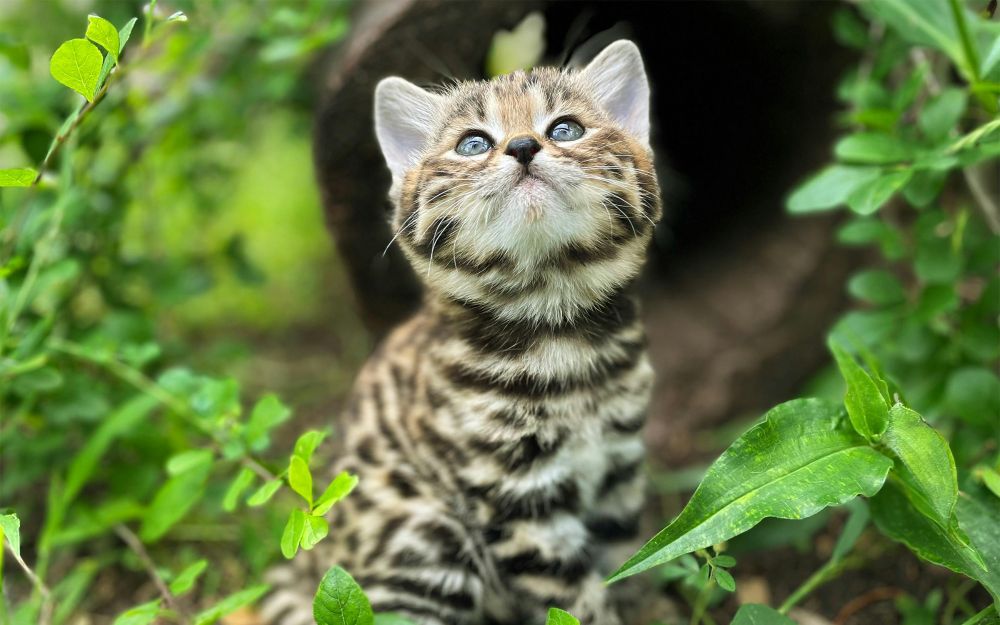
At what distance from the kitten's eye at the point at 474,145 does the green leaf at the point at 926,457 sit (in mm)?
1428

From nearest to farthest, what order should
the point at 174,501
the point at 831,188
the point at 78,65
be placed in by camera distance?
1. the point at 78,65
2. the point at 831,188
3. the point at 174,501

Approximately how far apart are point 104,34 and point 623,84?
5.34 feet

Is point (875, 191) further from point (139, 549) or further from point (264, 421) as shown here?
point (139, 549)

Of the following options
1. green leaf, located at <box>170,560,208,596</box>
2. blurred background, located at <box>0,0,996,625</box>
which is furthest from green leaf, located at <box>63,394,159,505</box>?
green leaf, located at <box>170,560,208,596</box>

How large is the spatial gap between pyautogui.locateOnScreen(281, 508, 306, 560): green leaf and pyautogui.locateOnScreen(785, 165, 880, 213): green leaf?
6.44 ft

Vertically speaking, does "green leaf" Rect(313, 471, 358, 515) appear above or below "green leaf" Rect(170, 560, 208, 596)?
above

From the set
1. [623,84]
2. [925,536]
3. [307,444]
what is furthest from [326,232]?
[925,536]

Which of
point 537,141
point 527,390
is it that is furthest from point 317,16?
point 527,390

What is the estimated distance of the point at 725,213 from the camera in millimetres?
5410

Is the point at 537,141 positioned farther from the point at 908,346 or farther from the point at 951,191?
the point at 951,191

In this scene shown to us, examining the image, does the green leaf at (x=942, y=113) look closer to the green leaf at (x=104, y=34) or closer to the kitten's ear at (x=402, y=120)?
the kitten's ear at (x=402, y=120)

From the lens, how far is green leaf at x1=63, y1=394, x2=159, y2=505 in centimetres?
337

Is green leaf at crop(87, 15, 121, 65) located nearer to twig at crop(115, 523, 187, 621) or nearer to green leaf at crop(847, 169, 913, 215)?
twig at crop(115, 523, 187, 621)

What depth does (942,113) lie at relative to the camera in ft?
9.73
